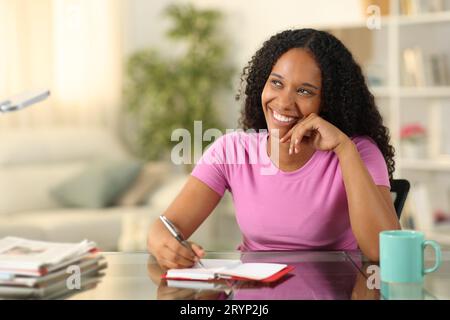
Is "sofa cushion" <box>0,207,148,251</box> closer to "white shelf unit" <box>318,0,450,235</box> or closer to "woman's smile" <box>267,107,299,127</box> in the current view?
"white shelf unit" <box>318,0,450,235</box>

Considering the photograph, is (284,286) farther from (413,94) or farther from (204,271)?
(413,94)

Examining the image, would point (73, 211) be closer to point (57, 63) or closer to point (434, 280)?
point (57, 63)

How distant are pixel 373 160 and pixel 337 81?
8.7 inches

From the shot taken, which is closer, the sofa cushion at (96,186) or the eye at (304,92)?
the eye at (304,92)

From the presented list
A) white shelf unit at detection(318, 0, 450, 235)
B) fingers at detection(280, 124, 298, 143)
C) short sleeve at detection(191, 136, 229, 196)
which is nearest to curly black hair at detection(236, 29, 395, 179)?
fingers at detection(280, 124, 298, 143)

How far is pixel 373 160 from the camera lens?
5.69 ft

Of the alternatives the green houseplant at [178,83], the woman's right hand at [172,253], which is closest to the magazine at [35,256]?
the woman's right hand at [172,253]

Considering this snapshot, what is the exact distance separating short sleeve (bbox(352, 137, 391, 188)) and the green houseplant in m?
2.98

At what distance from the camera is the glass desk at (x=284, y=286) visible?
119cm

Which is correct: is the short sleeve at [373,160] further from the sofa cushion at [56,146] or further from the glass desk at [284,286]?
the sofa cushion at [56,146]

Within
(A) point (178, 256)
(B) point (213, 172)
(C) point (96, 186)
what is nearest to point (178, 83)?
(C) point (96, 186)

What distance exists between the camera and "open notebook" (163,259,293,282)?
4.28 feet

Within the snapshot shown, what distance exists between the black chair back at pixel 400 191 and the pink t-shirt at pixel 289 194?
13cm

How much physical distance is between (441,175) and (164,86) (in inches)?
74.8
